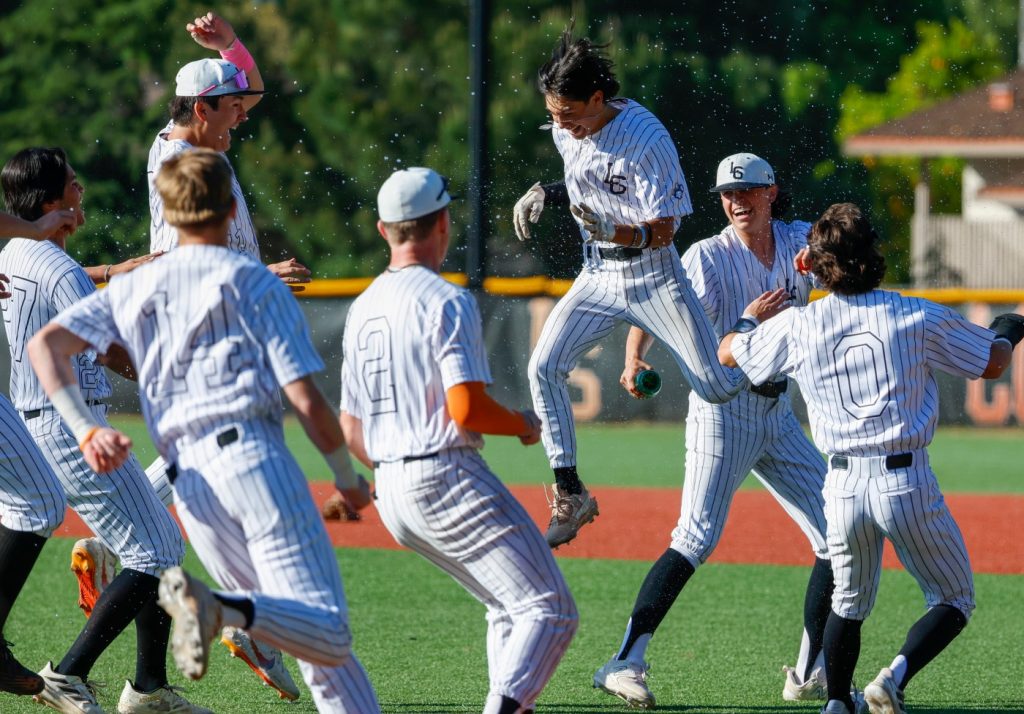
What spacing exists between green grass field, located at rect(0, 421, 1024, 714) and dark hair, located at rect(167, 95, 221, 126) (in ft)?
7.48

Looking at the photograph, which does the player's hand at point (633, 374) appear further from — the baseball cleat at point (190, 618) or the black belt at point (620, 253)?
the baseball cleat at point (190, 618)

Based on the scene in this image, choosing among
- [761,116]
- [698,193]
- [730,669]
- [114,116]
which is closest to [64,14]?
[114,116]

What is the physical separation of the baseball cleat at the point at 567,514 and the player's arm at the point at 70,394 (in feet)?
7.41

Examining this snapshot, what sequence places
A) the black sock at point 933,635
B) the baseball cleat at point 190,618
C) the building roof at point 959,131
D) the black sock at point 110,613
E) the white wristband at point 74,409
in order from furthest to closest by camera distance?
1. the building roof at point 959,131
2. the black sock at point 110,613
3. the black sock at point 933,635
4. the white wristband at point 74,409
5. the baseball cleat at point 190,618

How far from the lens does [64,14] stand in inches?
1104

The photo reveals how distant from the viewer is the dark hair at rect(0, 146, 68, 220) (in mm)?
5488

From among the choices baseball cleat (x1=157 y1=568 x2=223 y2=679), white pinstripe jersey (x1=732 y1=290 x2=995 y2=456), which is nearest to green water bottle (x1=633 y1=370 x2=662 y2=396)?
white pinstripe jersey (x1=732 y1=290 x2=995 y2=456)

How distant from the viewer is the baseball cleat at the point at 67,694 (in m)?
5.34

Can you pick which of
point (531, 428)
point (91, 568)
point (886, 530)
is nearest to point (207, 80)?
point (91, 568)

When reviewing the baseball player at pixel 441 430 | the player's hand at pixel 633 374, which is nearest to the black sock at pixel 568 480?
the player's hand at pixel 633 374

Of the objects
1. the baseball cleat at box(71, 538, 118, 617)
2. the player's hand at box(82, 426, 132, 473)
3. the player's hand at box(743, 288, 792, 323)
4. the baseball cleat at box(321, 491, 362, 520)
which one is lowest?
the baseball cleat at box(71, 538, 118, 617)

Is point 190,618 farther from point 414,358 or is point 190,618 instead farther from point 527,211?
point 527,211

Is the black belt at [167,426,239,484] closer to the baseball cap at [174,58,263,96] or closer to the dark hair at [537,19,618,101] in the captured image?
the baseball cap at [174,58,263,96]

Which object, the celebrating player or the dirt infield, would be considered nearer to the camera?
the celebrating player
